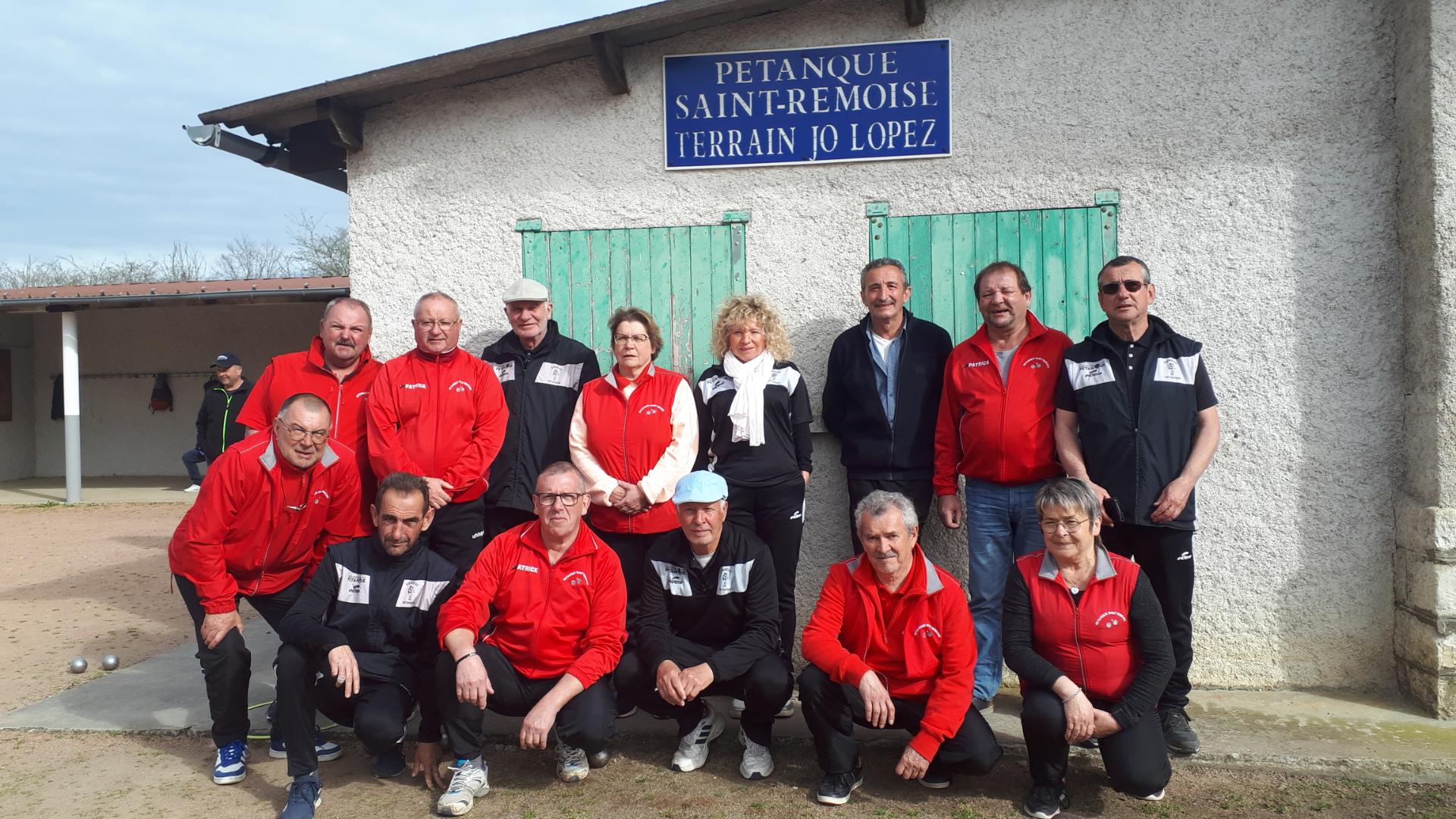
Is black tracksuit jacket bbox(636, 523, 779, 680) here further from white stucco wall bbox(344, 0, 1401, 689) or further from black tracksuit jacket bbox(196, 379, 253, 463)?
black tracksuit jacket bbox(196, 379, 253, 463)

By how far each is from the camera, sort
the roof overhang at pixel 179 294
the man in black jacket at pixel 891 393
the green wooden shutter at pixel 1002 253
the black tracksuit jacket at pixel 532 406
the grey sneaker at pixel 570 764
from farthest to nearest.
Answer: the roof overhang at pixel 179 294 → the green wooden shutter at pixel 1002 253 → the black tracksuit jacket at pixel 532 406 → the man in black jacket at pixel 891 393 → the grey sneaker at pixel 570 764

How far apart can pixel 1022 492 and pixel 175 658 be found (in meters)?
4.66

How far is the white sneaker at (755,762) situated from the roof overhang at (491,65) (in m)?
3.24

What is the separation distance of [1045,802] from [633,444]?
2071 millimetres

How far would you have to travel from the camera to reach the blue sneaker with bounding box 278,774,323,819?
10.6ft

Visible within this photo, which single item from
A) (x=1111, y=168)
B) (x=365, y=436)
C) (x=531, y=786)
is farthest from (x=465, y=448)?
(x=1111, y=168)

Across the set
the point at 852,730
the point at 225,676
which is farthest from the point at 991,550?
the point at 225,676

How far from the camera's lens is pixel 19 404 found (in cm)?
1692

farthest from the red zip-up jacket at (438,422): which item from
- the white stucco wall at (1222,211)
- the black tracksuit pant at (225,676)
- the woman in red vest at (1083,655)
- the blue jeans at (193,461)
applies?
the blue jeans at (193,461)

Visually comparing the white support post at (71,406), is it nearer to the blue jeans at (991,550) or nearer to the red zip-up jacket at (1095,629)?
the blue jeans at (991,550)

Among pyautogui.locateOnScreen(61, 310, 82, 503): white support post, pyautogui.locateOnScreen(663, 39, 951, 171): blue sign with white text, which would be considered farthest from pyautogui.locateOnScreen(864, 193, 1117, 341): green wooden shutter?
pyautogui.locateOnScreen(61, 310, 82, 503): white support post

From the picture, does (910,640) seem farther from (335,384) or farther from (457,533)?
(335,384)

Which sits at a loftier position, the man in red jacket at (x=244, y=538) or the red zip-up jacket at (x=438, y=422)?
the red zip-up jacket at (x=438, y=422)

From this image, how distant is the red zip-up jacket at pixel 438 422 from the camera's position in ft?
13.1
